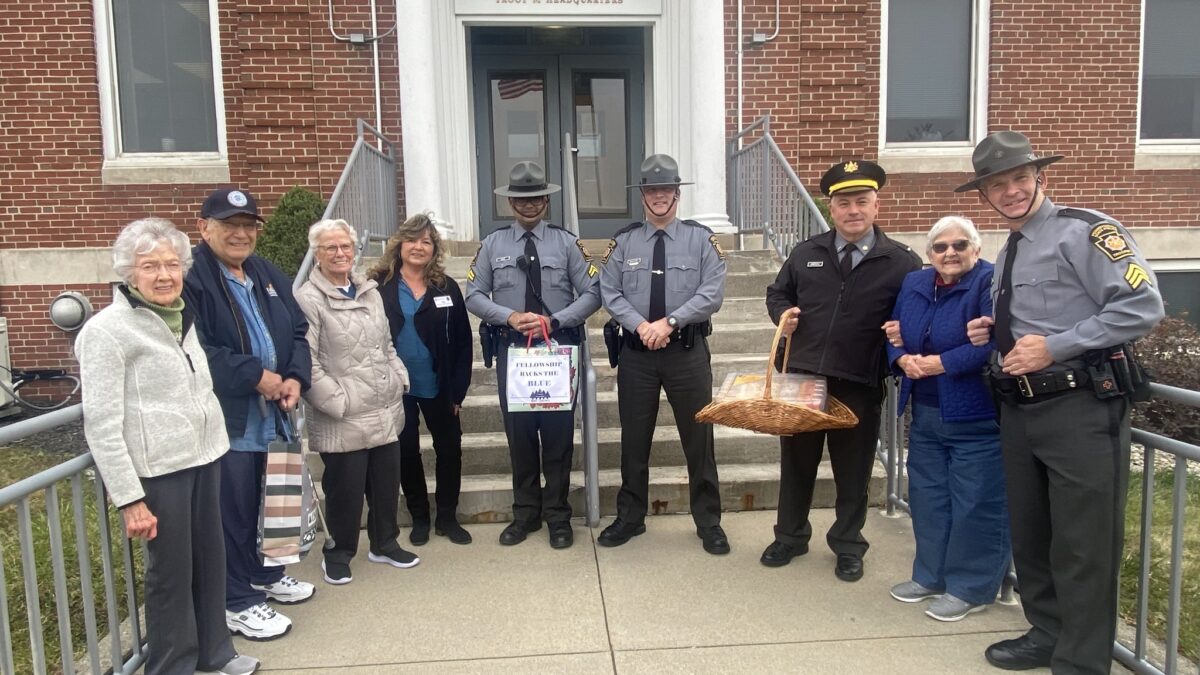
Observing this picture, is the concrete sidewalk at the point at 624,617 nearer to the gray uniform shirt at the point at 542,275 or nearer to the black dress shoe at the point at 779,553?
the black dress shoe at the point at 779,553

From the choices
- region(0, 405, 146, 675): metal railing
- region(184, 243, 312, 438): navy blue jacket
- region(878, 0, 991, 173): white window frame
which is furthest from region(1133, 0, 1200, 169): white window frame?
region(0, 405, 146, 675): metal railing

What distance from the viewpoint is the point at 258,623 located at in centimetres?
337

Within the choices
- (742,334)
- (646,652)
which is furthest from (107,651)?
(742,334)

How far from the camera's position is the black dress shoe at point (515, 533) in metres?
4.30

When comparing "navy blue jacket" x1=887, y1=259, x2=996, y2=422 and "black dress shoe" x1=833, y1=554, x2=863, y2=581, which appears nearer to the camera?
"navy blue jacket" x1=887, y1=259, x2=996, y2=422

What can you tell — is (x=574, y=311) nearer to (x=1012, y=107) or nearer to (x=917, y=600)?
(x=917, y=600)

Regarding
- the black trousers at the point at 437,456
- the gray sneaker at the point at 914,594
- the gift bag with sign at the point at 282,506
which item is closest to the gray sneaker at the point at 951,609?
the gray sneaker at the point at 914,594

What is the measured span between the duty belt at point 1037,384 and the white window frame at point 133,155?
24.4ft

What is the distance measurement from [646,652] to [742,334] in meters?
3.12

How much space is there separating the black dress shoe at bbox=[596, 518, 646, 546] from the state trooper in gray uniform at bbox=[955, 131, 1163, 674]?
1955 mm

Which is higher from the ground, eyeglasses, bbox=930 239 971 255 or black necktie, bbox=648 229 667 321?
eyeglasses, bbox=930 239 971 255

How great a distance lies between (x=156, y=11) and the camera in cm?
802

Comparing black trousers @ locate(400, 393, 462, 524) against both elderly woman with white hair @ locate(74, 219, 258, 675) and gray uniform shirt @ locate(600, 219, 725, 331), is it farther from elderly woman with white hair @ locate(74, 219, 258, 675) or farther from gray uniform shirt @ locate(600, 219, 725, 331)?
elderly woman with white hair @ locate(74, 219, 258, 675)

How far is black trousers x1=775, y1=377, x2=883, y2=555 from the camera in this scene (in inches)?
150
